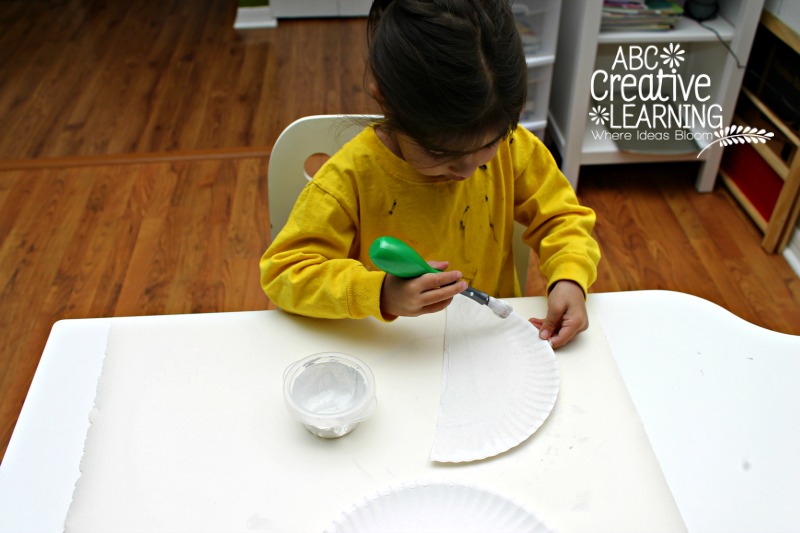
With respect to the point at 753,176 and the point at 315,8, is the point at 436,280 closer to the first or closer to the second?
the point at 753,176

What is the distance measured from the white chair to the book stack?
1108 millimetres

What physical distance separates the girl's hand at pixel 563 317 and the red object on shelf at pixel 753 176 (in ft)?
4.52

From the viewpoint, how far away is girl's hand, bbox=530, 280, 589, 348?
784mm

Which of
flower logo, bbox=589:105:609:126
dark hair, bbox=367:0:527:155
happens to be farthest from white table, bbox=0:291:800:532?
flower logo, bbox=589:105:609:126

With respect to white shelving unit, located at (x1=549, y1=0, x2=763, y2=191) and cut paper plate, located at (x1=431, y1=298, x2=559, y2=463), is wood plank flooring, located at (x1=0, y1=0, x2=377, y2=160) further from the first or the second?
cut paper plate, located at (x1=431, y1=298, x2=559, y2=463)

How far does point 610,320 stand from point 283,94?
212 centimetres

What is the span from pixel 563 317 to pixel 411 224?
0.80 ft

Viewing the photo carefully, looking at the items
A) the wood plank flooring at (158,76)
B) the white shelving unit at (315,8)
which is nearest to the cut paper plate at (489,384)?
the wood plank flooring at (158,76)

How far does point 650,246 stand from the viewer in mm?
1961

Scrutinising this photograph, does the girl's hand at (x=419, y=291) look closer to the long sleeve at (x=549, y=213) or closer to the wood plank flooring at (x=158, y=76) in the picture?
the long sleeve at (x=549, y=213)

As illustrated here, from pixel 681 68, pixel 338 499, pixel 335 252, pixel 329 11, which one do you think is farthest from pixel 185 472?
pixel 329 11

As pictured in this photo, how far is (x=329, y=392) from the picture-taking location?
725 mm

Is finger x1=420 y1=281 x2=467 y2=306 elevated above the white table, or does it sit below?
above

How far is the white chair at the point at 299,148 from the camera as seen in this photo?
100 cm
